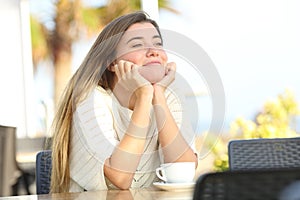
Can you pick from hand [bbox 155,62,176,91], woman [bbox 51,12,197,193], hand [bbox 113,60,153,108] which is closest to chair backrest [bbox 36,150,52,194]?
woman [bbox 51,12,197,193]

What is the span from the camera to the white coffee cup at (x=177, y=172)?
1.54m

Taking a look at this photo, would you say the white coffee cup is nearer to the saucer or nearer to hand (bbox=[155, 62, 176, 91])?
the saucer

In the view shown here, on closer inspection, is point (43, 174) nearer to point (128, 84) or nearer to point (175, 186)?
point (128, 84)

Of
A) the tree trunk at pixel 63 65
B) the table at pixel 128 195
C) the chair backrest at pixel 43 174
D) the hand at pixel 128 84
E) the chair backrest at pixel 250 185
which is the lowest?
the tree trunk at pixel 63 65

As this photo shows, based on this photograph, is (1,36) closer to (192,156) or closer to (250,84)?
(250,84)

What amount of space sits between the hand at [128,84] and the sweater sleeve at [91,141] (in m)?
0.08

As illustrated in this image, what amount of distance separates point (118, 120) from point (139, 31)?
231 mm

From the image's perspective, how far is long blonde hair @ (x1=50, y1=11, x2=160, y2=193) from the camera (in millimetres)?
1741

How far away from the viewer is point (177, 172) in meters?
1.54

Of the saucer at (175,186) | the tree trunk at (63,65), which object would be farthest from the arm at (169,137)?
the tree trunk at (63,65)

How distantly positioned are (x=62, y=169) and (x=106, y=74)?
32 centimetres

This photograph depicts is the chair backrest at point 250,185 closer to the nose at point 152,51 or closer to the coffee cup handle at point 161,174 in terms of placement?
the coffee cup handle at point 161,174

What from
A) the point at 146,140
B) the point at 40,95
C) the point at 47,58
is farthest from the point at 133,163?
the point at 47,58

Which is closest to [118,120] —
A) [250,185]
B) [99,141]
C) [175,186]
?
[99,141]
